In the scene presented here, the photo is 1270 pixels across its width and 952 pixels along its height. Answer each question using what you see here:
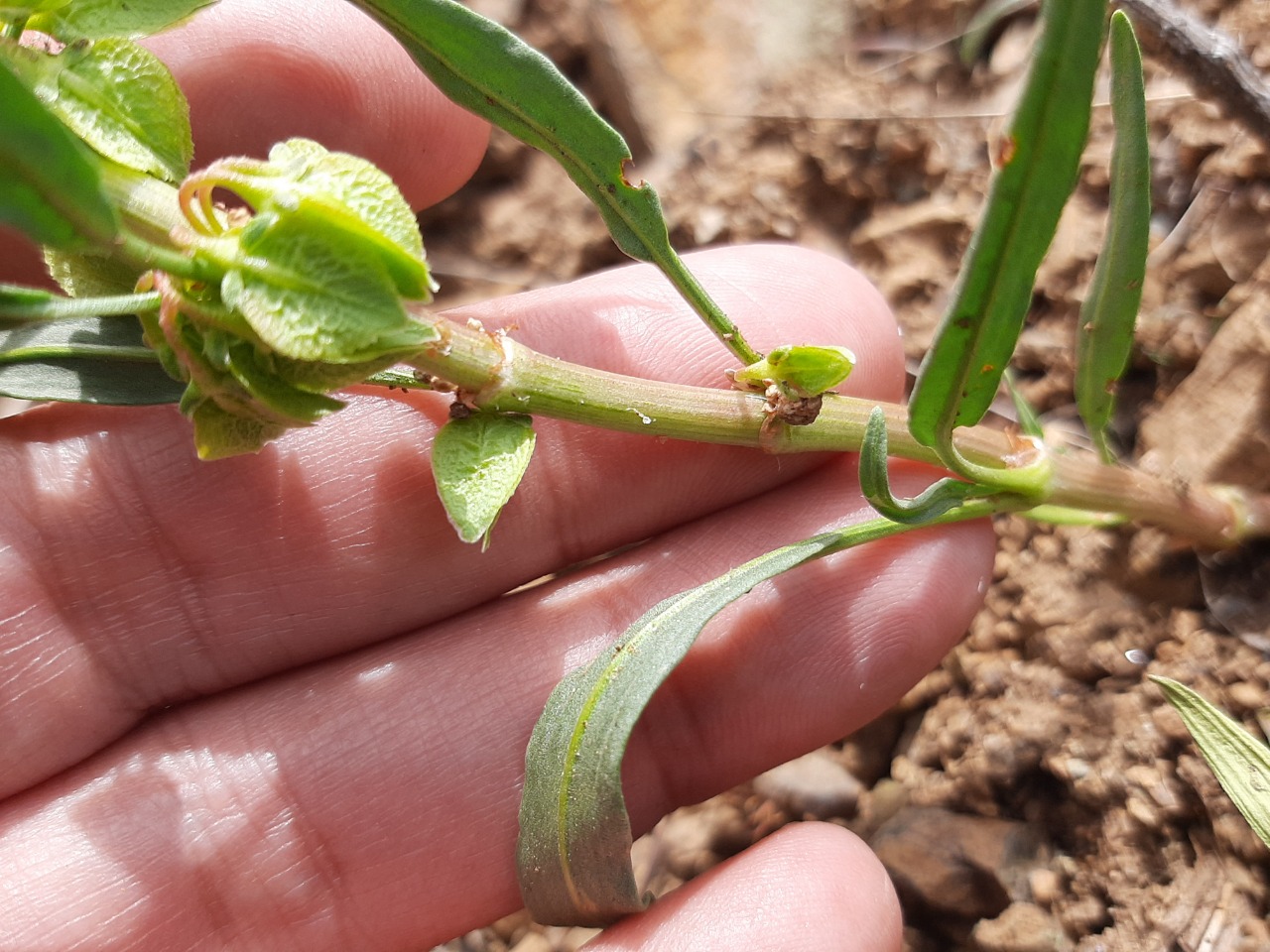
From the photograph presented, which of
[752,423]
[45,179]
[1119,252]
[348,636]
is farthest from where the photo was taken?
[348,636]

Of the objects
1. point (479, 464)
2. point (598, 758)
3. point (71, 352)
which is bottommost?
point (598, 758)

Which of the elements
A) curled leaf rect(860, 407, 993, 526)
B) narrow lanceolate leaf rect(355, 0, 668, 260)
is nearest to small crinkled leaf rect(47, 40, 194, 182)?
narrow lanceolate leaf rect(355, 0, 668, 260)

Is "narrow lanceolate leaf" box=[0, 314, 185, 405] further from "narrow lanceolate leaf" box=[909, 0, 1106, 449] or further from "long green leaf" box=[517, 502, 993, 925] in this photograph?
"narrow lanceolate leaf" box=[909, 0, 1106, 449]

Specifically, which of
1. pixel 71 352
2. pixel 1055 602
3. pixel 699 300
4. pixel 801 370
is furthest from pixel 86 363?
pixel 1055 602

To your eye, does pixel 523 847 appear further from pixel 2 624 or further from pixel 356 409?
pixel 2 624

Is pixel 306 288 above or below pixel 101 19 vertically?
below

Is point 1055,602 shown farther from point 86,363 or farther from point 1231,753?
point 86,363

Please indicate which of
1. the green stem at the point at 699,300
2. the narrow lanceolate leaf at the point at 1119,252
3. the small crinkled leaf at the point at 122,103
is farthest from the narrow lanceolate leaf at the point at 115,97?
the narrow lanceolate leaf at the point at 1119,252

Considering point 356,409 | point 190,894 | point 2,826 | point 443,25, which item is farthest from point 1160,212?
point 2,826
